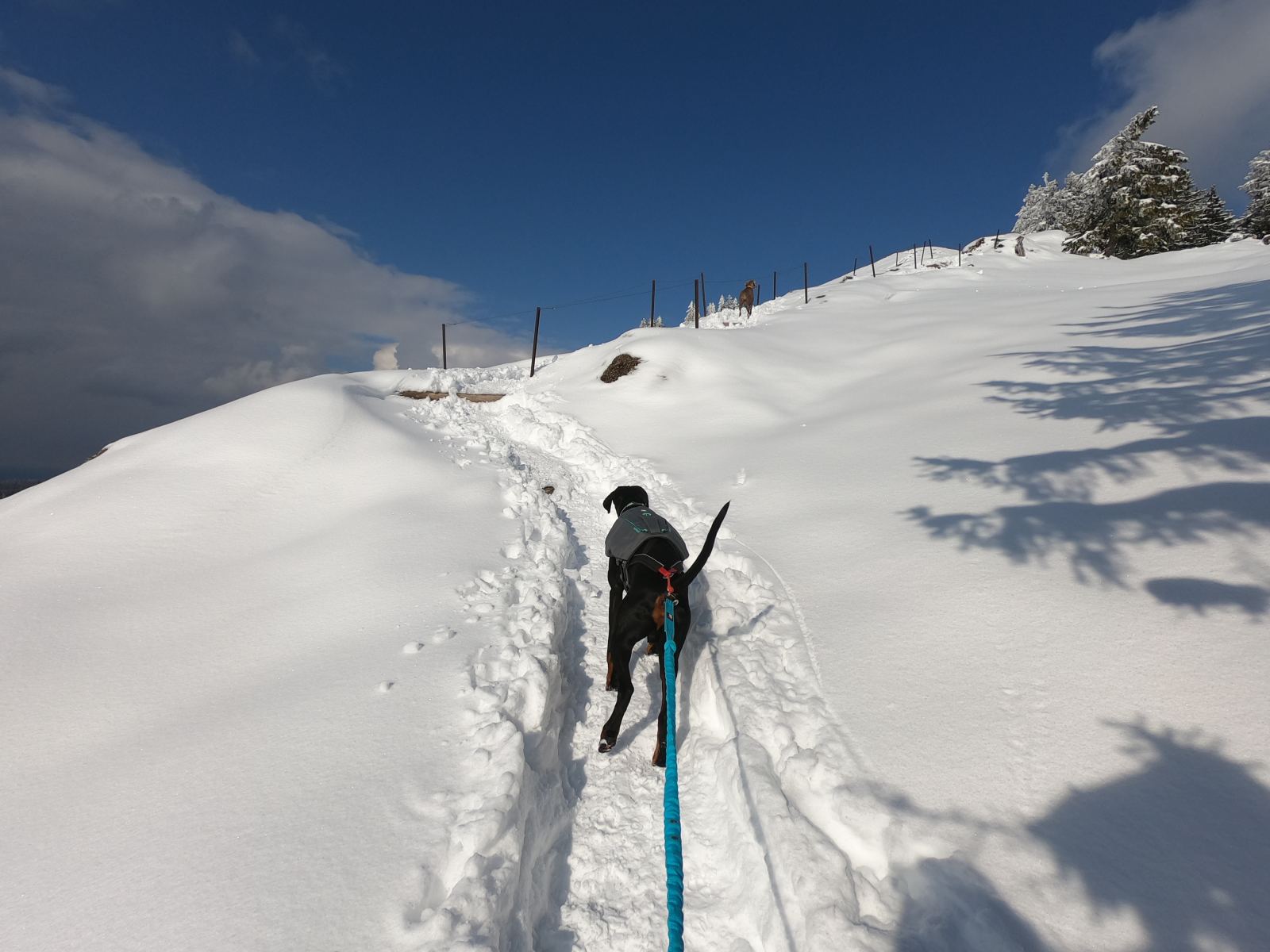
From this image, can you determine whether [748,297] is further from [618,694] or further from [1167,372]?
[618,694]

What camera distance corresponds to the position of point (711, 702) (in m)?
3.55

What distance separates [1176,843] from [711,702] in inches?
89.2

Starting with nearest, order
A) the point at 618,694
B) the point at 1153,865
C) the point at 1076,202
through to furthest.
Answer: the point at 1153,865, the point at 618,694, the point at 1076,202

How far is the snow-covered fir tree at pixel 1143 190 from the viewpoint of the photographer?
31344 mm

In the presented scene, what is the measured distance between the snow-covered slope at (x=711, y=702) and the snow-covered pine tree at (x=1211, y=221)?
48.9m

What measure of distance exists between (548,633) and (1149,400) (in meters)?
6.70

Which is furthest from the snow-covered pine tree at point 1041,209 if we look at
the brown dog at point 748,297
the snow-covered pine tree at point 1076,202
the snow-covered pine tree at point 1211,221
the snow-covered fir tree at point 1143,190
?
the brown dog at point 748,297

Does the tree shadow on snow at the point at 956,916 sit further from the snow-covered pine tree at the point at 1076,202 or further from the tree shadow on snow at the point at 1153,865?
the snow-covered pine tree at the point at 1076,202

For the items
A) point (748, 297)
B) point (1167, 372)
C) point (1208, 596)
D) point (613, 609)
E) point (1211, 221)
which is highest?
point (1211, 221)

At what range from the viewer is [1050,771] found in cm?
230

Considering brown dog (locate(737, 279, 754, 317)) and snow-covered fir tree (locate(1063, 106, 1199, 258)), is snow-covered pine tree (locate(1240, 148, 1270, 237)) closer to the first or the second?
snow-covered fir tree (locate(1063, 106, 1199, 258))

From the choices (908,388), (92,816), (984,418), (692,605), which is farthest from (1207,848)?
(908,388)

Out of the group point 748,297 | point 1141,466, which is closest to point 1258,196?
point 748,297

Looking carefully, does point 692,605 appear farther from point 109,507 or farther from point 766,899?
point 109,507
